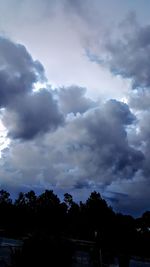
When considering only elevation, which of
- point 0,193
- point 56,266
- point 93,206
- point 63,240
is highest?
point 0,193

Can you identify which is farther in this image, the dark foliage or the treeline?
the treeline

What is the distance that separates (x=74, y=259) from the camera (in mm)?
31812

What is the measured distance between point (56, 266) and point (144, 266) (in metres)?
13.9

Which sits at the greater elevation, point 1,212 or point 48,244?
point 1,212

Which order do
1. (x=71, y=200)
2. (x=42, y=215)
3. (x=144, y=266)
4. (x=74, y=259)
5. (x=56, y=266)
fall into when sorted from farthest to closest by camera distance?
(x=71, y=200), (x=42, y=215), (x=144, y=266), (x=74, y=259), (x=56, y=266)

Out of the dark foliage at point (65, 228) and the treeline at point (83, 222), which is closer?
the dark foliage at point (65, 228)

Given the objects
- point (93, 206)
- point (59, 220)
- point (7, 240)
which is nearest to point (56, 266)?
point (7, 240)

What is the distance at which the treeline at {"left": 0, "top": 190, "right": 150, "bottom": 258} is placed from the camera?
221 feet

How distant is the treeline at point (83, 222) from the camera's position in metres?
67.2

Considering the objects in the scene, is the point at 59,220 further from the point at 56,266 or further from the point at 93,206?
the point at 56,266

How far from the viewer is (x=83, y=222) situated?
9381 cm

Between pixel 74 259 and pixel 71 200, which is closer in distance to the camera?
pixel 74 259

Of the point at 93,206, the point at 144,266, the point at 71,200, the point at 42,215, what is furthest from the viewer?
the point at 71,200

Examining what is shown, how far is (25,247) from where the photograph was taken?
29859mm
